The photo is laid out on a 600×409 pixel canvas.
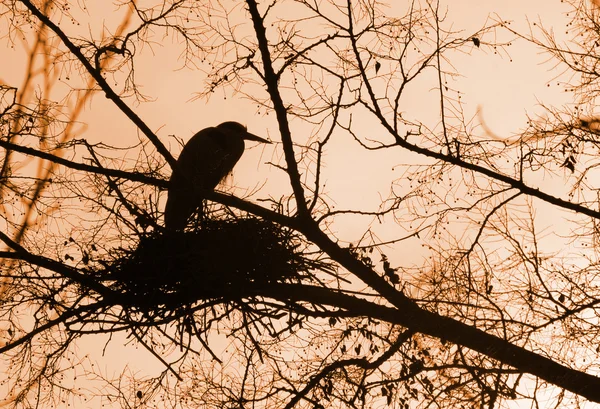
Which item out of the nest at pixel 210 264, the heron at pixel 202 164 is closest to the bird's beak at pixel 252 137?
the heron at pixel 202 164

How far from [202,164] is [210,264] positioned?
259cm

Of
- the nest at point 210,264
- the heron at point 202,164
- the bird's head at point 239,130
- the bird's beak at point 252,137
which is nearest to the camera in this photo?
the nest at point 210,264

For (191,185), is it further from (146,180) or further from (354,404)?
(354,404)

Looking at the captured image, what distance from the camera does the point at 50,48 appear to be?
525cm

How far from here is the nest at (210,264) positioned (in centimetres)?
485

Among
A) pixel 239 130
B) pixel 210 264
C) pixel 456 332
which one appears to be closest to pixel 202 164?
pixel 239 130

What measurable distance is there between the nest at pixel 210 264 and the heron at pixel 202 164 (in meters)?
0.30

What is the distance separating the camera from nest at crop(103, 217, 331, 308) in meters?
4.85

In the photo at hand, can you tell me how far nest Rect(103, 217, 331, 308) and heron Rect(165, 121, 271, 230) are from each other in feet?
0.98

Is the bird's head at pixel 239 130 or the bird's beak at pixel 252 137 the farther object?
the bird's beak at pixel 252 137

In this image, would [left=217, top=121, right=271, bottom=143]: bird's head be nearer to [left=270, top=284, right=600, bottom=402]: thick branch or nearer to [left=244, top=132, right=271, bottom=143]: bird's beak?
[left=244, top=132, right=271, bottom=143]: bird's beak

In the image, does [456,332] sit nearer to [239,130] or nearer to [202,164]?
[202,164]

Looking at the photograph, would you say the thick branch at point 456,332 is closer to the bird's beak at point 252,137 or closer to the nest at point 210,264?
the nest at point 210,264

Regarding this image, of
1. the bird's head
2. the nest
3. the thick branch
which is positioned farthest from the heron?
the thick branch
